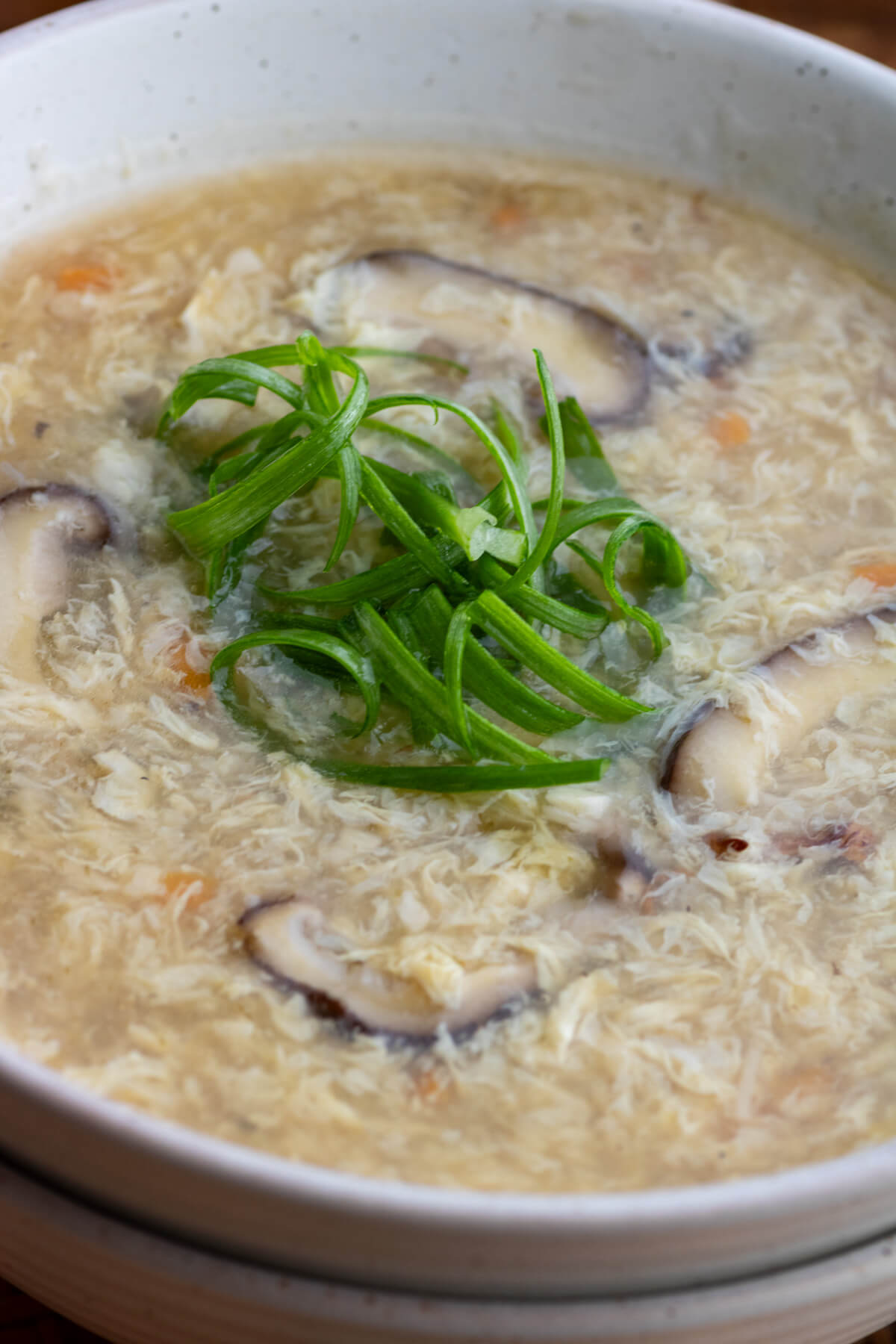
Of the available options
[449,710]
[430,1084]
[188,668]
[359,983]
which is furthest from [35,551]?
[430,1084]

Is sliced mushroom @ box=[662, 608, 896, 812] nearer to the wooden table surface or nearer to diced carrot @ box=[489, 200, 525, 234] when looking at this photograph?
diced carrot @ box=[489, 200, 525, 234]

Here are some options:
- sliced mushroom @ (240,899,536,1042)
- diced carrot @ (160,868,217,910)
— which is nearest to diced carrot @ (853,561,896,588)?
sliced mushroom @ (240,899,536,1042)

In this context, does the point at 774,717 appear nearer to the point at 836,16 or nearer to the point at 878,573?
the point at 878,573

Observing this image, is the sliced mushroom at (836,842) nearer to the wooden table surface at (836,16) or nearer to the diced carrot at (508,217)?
the diced carrot at (508,217)

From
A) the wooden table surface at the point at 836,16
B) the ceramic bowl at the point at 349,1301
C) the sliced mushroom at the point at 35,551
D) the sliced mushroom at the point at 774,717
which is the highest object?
the wooden table surface at the point at 836,16

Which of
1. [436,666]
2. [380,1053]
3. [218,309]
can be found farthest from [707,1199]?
[218,309]

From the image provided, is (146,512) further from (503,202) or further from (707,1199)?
(707,1199)

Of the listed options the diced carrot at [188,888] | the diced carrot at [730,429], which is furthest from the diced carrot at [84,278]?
the diced carrot at [188,888]

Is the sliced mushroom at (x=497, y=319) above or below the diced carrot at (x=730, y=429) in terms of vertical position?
above
